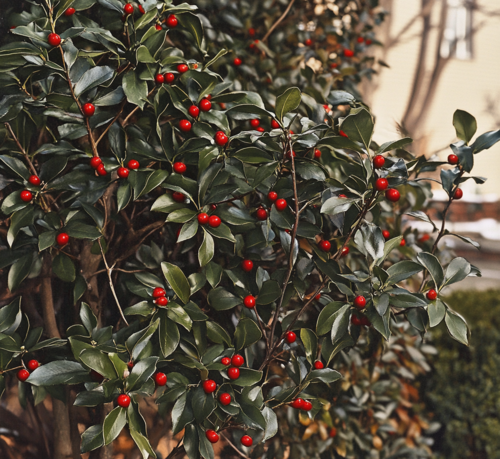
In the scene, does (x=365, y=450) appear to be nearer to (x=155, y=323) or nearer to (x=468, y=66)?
(x=155, y=323)

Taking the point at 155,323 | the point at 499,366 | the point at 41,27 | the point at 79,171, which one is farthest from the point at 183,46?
the point at 499,366

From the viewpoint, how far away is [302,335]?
Answer: 0.93m

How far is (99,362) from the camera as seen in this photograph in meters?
0.78

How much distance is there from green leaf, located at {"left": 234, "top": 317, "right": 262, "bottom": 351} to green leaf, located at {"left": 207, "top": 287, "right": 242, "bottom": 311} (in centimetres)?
5

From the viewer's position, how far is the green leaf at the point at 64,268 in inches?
36.6

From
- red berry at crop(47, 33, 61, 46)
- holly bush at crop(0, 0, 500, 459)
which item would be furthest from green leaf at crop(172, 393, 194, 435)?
red berry at crop(47, 33, 61, 46)

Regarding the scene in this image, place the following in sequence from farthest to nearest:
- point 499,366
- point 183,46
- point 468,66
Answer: point 468,66, point 499,366, point 183,46

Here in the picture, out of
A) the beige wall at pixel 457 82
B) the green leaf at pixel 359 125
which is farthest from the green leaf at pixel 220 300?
the beige wall at pixel 457 82

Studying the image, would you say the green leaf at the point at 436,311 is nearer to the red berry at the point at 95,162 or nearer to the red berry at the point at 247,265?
the red berry at the point at 247,265

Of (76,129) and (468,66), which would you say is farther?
(468,66)

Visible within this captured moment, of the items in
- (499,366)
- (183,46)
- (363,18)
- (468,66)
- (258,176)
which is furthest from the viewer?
(468,66)

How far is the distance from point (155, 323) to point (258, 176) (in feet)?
1.12

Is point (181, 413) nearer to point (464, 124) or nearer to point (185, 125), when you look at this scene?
point (185, 125)

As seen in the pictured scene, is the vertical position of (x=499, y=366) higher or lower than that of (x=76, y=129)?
lower
